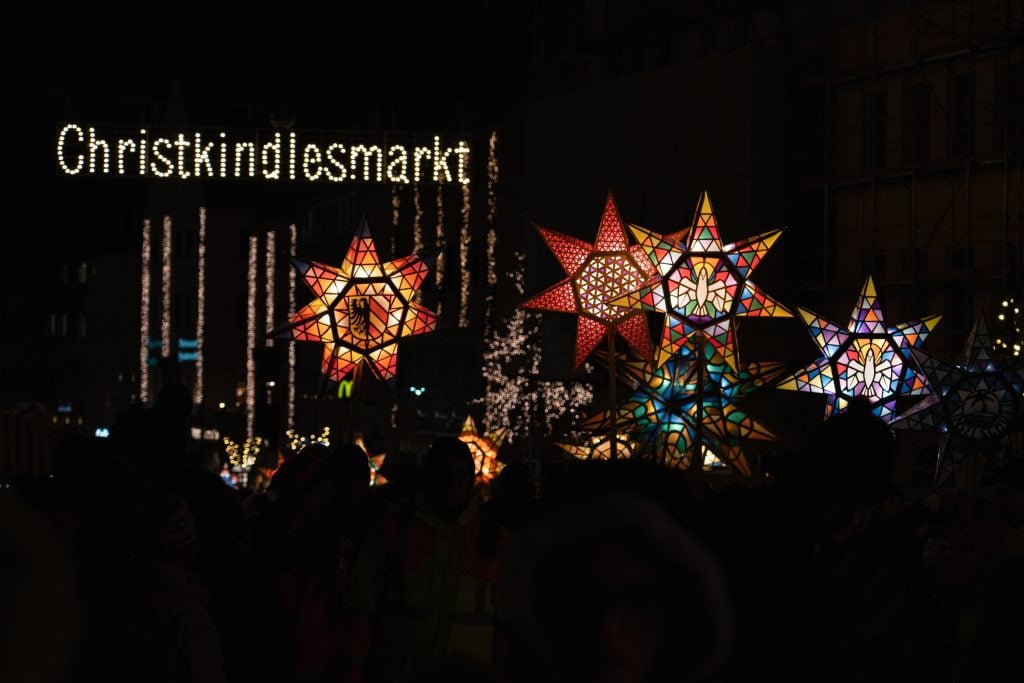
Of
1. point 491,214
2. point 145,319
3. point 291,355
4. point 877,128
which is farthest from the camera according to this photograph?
point 145,319

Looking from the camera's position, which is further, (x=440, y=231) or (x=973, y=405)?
(x=440, y=231)

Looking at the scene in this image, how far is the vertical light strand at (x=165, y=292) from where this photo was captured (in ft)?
271

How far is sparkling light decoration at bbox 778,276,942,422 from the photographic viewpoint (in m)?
19.5

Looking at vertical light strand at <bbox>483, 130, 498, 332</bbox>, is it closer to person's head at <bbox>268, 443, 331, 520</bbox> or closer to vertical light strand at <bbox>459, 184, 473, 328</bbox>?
vertical light strand at <bbox>459, 184, 473, 328</bbox>

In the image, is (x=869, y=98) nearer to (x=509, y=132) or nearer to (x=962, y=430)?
(x=509, y=132)

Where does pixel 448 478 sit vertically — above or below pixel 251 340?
below

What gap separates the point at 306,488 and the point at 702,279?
32.9 feet

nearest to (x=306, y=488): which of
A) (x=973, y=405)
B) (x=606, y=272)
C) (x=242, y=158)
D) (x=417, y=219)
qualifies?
(x=606, y=272)

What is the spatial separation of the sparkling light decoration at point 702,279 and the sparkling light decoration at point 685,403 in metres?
1.54

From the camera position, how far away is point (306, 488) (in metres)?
8.60

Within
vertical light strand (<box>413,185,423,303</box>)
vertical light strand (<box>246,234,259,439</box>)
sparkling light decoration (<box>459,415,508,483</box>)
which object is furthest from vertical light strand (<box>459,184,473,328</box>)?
sparkling light decoration (<box>459,415,508,483</box>)

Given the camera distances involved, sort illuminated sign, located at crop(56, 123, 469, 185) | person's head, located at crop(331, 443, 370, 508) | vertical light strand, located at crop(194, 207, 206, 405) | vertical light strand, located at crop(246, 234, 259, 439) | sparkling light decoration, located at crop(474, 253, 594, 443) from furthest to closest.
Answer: vertical light strand, located at crop(194, 207, 206, 405) < vertical light strand, located at crop(246, 234, 259, 439) < sparkling light decoration, located at crop(474, 253, 594, 443) < illuminated sign, located at crop(56, 123, 469, 185) < person's head, located at crop(331, 443, 370, 508)

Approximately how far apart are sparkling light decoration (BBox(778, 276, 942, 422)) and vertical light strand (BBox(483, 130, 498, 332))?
29.0 metres

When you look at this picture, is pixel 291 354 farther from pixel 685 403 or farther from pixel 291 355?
pixel 685 403
